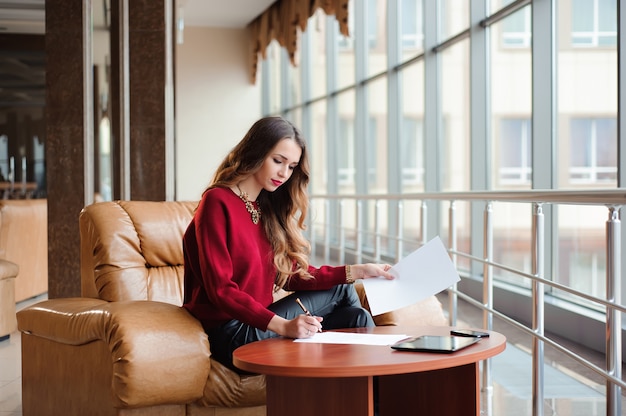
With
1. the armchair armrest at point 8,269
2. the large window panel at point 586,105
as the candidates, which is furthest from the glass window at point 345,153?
the armchair armrest at point 8,269

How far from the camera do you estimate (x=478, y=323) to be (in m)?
4.72

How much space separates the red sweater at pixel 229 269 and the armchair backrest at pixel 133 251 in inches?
17.1

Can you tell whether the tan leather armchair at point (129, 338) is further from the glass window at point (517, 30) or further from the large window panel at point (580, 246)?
the glass window at point (517, 30)

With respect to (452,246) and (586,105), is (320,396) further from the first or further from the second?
(586,105)

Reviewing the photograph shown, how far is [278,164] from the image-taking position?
2205 mm

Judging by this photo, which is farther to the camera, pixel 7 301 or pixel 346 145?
pixel 346 145

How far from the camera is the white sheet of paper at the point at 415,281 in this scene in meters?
2.03

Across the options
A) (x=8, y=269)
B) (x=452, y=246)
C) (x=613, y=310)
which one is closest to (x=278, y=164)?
(x=613, y=310)

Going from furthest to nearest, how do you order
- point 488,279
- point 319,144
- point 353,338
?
point 319,144 < point 488,279 < point 353,338

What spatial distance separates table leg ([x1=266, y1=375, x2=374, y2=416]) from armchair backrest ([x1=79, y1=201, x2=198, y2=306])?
103 centimetres

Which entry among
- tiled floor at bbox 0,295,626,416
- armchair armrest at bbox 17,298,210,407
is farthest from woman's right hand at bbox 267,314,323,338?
tiled floor at bbox 0,295,626,416

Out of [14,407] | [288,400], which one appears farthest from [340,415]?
[14,407]

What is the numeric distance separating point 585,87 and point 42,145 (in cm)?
323

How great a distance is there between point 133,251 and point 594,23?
2845mm
